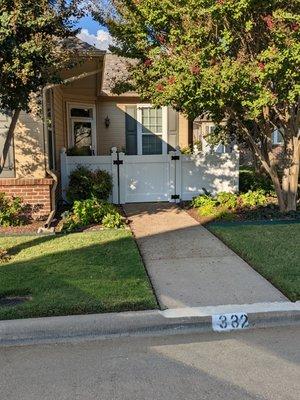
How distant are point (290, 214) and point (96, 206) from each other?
4011 mm

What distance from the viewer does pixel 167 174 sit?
1155 cm

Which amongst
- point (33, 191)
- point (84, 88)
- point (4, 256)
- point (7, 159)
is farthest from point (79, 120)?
point (4, 256)

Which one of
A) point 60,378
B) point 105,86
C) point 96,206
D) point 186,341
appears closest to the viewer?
point 60,378

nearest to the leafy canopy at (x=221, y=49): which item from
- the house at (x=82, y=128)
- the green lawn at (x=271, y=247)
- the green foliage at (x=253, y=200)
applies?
the house at (x=82, y=128)

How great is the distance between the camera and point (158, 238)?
7551mm

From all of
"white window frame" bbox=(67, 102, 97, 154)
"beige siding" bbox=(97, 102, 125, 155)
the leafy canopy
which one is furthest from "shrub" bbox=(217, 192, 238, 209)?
"beige siding" bbox=(97, 102, 125, 155)

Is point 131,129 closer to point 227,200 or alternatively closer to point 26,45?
point 227,200

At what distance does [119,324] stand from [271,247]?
3328 millimetres

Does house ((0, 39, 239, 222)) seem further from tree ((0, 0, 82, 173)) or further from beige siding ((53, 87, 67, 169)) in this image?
tree ((0, 0, 82, 173))

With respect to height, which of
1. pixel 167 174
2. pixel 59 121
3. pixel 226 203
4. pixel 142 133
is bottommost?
pixel 226 203

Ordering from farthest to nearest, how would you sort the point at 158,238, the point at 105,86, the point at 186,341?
the point at 105,86
the point at 158,238
the point at 186,341

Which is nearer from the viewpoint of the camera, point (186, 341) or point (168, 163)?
point (186, 341)

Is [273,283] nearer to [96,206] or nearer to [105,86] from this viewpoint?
[96,206]

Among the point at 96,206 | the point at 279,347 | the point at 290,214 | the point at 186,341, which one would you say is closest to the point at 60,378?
the point at 186,341
